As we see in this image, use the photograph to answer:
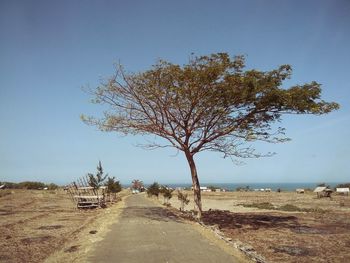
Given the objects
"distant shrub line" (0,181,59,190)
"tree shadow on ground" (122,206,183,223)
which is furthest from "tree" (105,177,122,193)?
"distant shrub line" (0,181,59,190)

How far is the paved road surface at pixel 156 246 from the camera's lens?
1109cm

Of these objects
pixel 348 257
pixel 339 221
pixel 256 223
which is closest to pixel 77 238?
pixel 348 257

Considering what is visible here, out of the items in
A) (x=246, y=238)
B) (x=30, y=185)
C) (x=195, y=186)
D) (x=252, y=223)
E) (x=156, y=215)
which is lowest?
(x=246, y=238)

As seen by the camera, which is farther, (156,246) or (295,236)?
(295,236)

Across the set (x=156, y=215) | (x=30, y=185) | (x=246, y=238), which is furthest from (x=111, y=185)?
(x=30, y=185)

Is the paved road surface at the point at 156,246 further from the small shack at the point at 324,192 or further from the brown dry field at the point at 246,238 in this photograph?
the small shack at the point at 324,192

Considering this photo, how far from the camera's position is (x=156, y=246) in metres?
12.8

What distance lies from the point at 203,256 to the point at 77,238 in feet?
19.3

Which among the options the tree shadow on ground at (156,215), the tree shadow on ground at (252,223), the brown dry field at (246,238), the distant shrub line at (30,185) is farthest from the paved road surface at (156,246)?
the distant shrub line at (30,185)

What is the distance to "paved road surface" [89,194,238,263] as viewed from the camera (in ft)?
36.4

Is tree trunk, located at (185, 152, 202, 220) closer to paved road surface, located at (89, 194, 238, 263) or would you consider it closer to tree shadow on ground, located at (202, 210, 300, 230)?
tree shadow on ground, located at (202, 210, 300, 230)

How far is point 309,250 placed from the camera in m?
14.2

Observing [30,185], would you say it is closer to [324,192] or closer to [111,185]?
[111,185]

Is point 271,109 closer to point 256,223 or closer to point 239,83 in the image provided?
point 239,83
